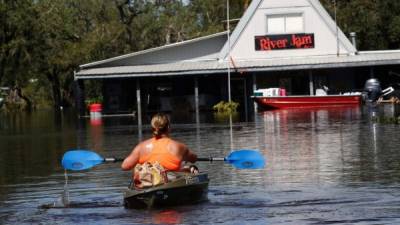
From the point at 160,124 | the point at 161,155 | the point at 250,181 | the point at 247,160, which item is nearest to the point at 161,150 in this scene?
the point at 161,155

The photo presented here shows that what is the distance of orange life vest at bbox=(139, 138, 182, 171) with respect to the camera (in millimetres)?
14008

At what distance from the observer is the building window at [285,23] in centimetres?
5534

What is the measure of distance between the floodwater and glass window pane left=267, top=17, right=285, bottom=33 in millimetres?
22753

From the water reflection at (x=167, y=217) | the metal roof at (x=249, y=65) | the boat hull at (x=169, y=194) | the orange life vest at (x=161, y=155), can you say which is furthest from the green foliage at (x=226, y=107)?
the water reflection at (x=167, y=217)

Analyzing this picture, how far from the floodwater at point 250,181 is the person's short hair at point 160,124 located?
1.15m

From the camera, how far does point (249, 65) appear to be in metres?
54.0

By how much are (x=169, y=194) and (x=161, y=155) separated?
1.98ft

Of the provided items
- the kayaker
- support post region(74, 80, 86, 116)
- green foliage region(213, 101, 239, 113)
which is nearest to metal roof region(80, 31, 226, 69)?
support post region(74, 80, 86, 116)

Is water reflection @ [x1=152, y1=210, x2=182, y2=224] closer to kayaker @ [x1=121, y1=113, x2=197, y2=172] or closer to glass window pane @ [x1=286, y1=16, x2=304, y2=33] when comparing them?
kayaker @ [x1=121, y1=113, x2=197, y2=172]

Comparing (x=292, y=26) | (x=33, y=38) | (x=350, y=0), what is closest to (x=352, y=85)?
(x=292, y=26)

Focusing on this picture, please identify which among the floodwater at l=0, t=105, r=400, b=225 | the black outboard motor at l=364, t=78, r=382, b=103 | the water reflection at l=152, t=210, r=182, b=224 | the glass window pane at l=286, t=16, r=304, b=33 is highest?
the glass window pane at l=286, t=16, r=304, b=33

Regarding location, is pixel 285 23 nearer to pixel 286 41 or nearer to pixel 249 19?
pixel 286 41

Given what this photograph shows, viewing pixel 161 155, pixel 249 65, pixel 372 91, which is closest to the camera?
pixel 161 155

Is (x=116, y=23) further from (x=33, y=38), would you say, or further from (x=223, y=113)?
(x=223, y=113)
